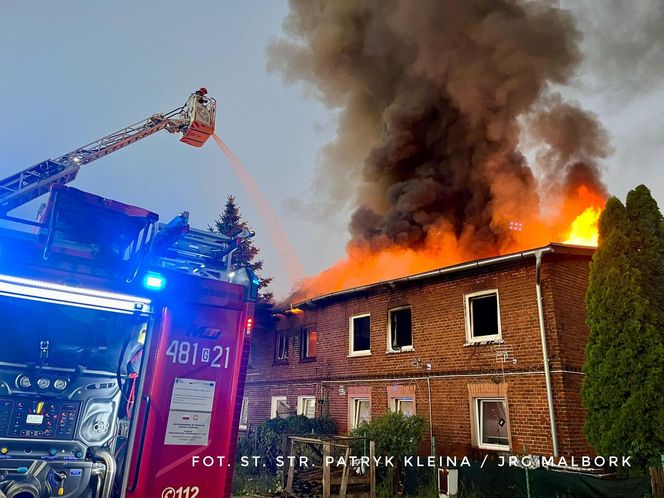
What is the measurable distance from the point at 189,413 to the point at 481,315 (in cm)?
989

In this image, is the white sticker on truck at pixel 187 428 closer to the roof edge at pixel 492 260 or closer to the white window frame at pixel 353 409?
the roof edge at pixel 492 260

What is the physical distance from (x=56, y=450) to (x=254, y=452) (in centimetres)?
1119

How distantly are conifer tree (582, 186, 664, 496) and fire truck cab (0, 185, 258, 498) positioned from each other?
282 inches

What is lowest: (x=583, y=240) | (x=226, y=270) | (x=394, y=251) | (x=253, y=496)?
(x=253, y=496)

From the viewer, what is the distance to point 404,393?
42.8 feet

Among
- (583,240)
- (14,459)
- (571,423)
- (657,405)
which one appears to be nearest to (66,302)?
(14,459)

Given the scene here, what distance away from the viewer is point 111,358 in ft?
13.2

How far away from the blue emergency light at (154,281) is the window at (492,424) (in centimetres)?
934

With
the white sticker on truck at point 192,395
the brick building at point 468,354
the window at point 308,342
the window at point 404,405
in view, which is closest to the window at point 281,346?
the window at point 308,342

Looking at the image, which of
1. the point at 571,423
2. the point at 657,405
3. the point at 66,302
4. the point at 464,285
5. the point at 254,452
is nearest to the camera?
the point at 66,302

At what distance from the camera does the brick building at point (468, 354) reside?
1036cm

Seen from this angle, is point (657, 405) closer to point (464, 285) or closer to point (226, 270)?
point (464, 285)

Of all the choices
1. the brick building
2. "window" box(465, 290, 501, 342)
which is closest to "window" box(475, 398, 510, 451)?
the brick building

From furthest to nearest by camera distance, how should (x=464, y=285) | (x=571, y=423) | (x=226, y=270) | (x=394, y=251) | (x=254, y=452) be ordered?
(x=394, y=251), (x=254, y=452), (x=464, y=285), (x=571, y=423), (x=226, y=270)
